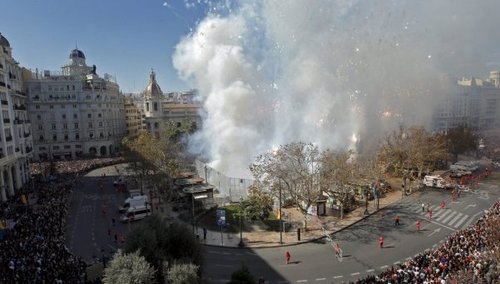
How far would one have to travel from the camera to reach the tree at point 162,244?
15570 millimetres

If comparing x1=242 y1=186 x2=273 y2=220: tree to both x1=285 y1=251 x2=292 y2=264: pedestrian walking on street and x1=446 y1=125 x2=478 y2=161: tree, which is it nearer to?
x1=285 y1=251 x2=292 y2=264: pedestrian walking on street

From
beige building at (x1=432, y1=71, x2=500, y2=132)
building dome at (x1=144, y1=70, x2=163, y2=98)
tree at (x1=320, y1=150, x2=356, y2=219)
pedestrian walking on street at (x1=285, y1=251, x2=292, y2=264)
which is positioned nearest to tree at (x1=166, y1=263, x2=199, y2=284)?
pedestrian walking on street at (x1=285, y1=251, x2=292, y2=264)

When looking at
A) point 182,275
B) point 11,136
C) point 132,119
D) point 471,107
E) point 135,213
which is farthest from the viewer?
point 471,107

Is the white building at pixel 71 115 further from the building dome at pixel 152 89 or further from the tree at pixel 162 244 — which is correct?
the tree at pixel 162 244

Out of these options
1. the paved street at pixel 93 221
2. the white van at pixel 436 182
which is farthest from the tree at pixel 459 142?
the paved street at pixel 93 221

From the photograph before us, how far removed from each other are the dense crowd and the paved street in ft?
61.4

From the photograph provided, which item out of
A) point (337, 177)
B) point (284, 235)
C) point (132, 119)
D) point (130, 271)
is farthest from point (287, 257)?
point (132, 119)

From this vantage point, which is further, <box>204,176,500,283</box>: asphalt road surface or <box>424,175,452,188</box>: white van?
<box>424,175,452,188</box>: white van

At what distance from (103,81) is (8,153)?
156 ft

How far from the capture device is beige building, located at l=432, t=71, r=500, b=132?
12038 centimetres

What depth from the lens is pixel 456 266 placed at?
19297 mm

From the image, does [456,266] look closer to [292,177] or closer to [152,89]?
[292,177]

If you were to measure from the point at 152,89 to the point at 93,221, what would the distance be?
69437mm

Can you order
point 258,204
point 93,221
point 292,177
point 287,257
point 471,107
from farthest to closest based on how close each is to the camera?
point 471,107
point 93,221
point 292,177
point 258,204
point 287,257
